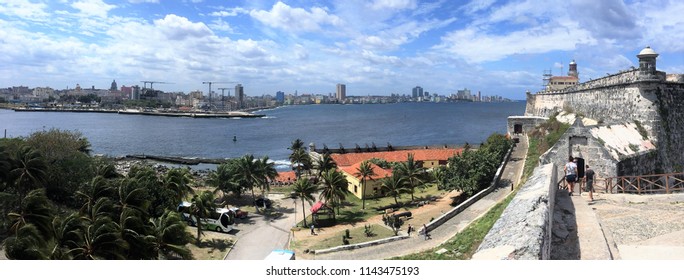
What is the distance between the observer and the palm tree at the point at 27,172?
26031 mm

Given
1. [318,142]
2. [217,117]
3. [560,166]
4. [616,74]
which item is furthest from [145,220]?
[217,117]

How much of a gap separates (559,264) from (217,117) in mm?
198198

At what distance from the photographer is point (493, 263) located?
5.59 meters

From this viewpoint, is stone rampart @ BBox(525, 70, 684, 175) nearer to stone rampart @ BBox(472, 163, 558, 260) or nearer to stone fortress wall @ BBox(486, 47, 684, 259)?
stone fortress wall @ BBox(486, 47, 684, 259)

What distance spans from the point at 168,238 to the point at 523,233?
52.1 feet

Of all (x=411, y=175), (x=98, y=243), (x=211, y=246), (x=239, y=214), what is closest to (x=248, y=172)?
(x=239, y=214)

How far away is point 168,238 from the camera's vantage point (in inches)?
728

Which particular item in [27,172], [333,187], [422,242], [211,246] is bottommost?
[211,246]

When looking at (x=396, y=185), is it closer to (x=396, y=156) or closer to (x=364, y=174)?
(x=364, y=174)

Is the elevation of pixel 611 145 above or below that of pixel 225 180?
above

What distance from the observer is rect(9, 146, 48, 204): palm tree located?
26.0m

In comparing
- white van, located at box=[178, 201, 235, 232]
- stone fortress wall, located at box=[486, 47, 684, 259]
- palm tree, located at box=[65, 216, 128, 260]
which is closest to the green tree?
white van, located at box=[178, 201, 235, 232]

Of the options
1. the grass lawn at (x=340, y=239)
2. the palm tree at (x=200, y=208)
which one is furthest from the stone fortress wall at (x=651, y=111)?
the palm tree at (x=200, y=208)

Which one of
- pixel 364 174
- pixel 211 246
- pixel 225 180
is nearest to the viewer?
pixel 211 246
